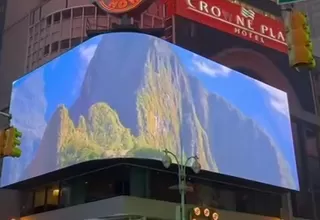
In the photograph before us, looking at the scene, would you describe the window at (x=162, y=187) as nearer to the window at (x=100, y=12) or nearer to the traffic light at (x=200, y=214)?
the window at (x=100, y=12)

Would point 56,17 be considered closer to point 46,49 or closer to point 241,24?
point 46,49

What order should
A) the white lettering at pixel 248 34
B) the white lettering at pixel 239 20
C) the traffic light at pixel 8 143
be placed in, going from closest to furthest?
the traffic light at pixel 8 143, the white lettering at pixel 248 34, the white lettering at pixel 239 20

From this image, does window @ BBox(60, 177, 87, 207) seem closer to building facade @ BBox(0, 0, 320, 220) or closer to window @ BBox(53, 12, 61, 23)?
building facade @ BBox(0, 0, 320, 220)

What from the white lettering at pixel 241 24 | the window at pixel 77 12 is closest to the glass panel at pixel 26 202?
the window at pixel 77 12

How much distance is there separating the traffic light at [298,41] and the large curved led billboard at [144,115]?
23.4 metres

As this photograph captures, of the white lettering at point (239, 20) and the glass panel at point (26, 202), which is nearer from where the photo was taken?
the glass panel at point (26, 202)

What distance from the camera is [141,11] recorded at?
123 feet

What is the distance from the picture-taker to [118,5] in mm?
37562

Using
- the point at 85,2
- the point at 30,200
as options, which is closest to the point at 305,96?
the point at 85,2

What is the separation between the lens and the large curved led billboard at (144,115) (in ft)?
105

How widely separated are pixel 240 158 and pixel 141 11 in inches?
510

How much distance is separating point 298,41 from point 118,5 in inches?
1206

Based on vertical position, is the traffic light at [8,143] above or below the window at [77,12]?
below

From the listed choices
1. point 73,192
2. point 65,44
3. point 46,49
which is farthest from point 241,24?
point 73,192
